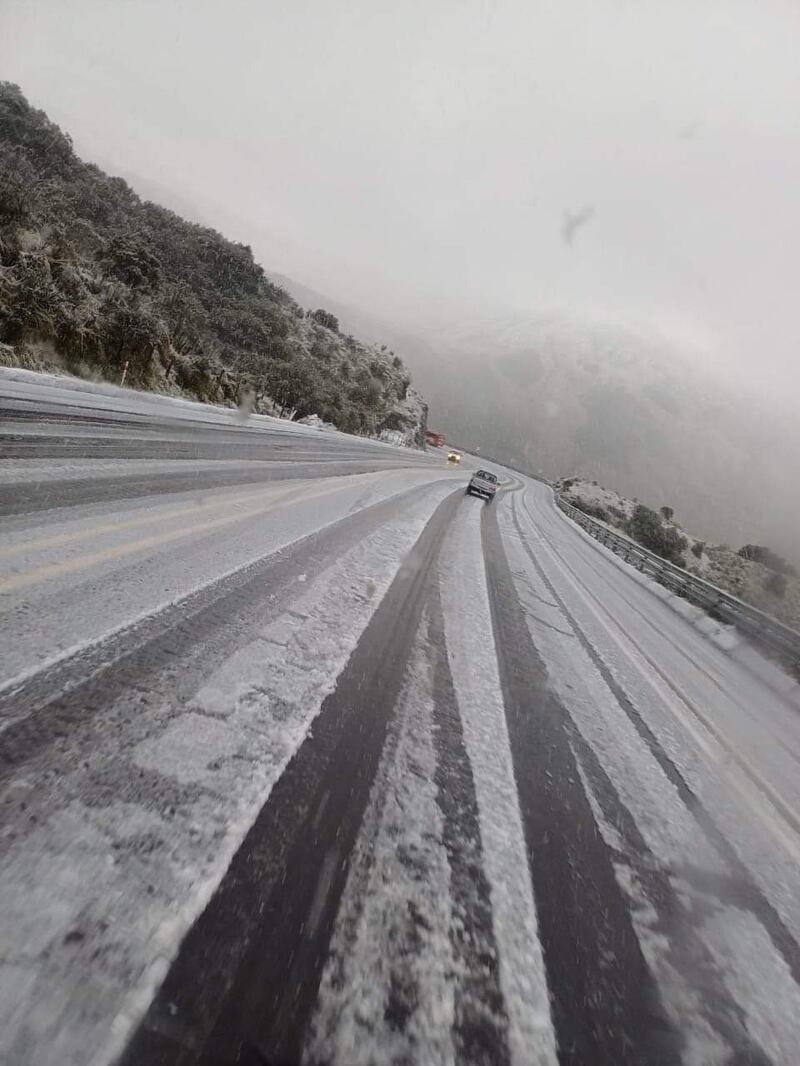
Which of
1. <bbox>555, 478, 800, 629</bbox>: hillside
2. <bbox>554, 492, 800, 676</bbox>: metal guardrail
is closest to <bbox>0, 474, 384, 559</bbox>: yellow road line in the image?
<bbox>554, 492, 800, 676</bbox>: metal guardrail

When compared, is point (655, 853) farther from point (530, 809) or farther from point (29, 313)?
point (29, 313)

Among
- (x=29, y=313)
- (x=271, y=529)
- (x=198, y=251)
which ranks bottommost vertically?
(x=271, y=529)

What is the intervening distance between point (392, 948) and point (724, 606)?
12096 millimetres

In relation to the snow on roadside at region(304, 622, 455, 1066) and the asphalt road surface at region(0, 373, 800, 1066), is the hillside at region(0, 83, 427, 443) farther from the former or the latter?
the snow on roadside at region(304, 622, 455, 1066)

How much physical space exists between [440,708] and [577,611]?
16.1 ft

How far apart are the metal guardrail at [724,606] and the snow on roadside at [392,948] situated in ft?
29.0

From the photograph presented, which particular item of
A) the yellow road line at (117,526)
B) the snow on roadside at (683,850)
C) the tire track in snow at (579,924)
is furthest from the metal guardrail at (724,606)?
the yellow road line at (117,526)

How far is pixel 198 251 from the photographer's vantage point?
40969mm

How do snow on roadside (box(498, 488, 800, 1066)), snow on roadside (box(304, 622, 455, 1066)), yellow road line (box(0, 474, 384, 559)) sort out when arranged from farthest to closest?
1. yellow road line (box(0, 474, 384, 559))
2. snow on roadside (box(498, 488, 800, 1066))
3. snow on roadside (box(304, 622, 455, 1066))

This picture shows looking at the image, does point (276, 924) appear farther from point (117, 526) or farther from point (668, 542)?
point (668, 542)

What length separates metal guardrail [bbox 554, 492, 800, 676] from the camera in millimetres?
8344

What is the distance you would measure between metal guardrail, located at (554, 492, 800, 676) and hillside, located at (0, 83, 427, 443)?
18.6 m

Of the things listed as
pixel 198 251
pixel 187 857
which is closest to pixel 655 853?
pixel 187 857

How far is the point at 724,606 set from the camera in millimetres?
10961
